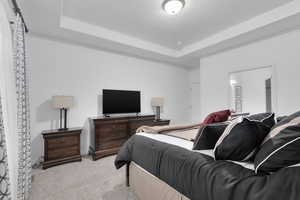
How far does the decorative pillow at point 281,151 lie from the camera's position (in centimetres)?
76

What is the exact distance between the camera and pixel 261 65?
332cm

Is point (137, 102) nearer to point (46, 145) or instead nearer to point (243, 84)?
point (46, 145)

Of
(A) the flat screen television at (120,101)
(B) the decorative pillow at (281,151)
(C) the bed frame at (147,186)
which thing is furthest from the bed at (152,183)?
(A) the flat screen television at (120,101)

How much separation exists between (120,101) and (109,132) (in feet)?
2.71

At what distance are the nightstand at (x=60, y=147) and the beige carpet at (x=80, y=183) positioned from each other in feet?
0.40

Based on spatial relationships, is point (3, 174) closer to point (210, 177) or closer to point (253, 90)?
point (210, 177)

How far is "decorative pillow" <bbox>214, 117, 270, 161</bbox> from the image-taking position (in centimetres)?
99

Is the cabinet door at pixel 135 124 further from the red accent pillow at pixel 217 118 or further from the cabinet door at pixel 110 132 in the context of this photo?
the red accent pillow at pixel 217 118

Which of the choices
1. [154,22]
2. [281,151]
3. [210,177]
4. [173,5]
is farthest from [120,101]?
[281,151]

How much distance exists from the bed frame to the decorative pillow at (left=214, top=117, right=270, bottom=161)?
50 centimetres

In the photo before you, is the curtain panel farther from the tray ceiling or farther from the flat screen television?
the flat screen television

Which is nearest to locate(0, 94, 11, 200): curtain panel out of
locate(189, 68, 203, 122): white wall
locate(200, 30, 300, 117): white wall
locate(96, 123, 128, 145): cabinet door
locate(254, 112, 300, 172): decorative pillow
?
locate(254, 112, 300, 172): decorative pillow

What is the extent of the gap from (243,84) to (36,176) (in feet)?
15.2

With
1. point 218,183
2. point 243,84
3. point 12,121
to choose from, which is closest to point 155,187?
point 218,183
